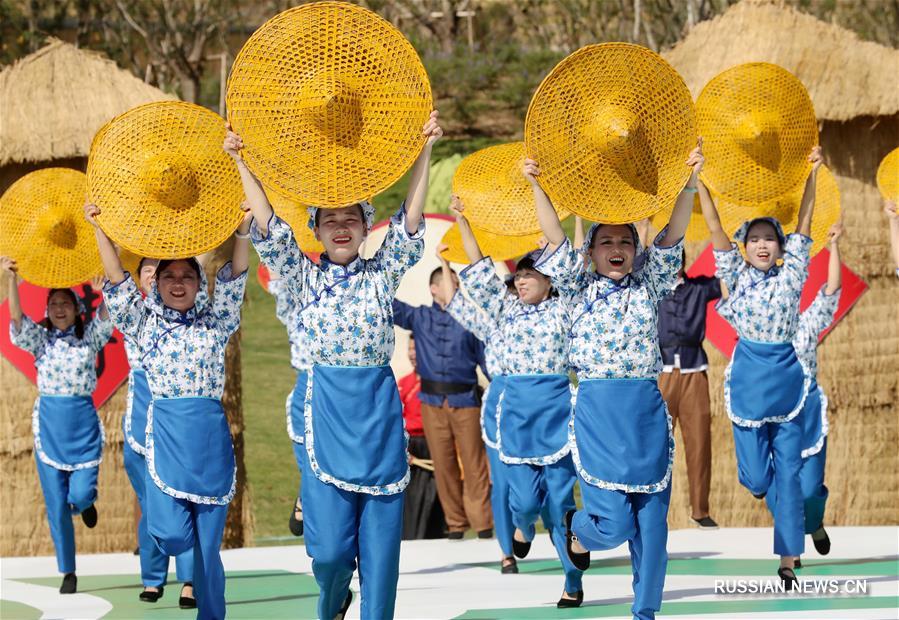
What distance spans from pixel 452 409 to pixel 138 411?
290 centimetres

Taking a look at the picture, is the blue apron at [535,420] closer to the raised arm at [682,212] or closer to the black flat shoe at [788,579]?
the black flat shoe at [788,579]

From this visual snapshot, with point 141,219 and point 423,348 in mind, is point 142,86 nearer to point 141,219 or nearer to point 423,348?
point 423,348

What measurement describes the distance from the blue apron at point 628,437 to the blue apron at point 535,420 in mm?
1598

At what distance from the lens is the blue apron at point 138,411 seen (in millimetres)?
8078

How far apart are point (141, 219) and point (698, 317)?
451 centimetres

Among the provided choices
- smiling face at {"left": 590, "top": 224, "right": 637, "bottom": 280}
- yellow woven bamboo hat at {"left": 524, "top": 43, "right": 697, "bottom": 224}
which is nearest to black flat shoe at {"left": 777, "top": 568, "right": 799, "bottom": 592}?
smiling face at {"left": 590, "top": 224, "right": 637, "bottom": 280}

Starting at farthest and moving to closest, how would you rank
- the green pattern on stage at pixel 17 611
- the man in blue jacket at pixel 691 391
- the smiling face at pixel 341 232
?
1. the man in blue jacket at pixel 691 391
2. the green pattern on stage at pixel 17 611
3. the smiling face at pixel 341 232

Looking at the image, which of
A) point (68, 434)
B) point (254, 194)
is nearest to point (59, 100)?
point (68, 434)

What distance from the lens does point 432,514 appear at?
1099 cm

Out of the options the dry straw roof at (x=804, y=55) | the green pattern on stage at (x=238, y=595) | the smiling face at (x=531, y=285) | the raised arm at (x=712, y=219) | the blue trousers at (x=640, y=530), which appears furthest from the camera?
the dry straw roof at (x=804, y=55)

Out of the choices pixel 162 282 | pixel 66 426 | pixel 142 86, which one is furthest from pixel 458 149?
pixel 162 282

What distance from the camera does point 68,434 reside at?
28.6 feet

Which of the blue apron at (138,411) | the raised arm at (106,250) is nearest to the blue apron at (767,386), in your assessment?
the blue apron at (138,411)

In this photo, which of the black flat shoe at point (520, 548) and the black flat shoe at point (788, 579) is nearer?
the black flat shoe at point (788, 579)
